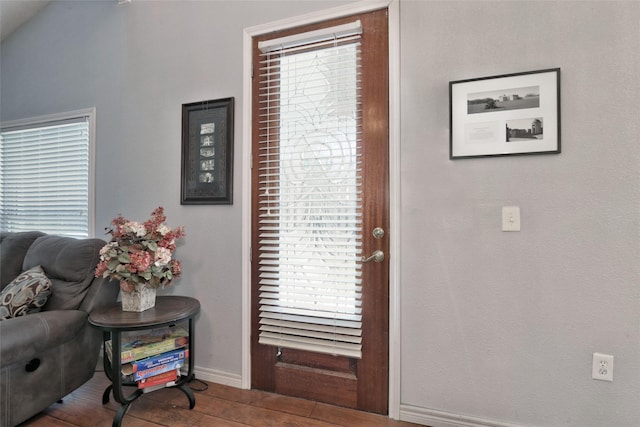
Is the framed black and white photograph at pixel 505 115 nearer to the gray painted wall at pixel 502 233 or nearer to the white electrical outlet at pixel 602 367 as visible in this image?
the gray painted wall at pixel 502 233

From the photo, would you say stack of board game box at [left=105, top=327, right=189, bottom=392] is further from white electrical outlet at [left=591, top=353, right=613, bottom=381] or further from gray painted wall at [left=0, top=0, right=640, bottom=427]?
white electrical outlet at [left=591, top=353, right=613, bottom=381]

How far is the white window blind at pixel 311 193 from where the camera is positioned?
5.75 ft

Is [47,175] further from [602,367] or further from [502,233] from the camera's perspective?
[602,367]

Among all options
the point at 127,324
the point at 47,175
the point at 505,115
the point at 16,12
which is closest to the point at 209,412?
the point at 127,324

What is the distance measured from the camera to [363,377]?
5.66ft

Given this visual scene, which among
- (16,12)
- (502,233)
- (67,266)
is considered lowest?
(67,266)

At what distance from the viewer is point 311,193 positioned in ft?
5.98

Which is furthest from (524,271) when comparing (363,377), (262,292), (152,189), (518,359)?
(152,189)

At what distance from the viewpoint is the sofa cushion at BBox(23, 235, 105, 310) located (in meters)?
1.92

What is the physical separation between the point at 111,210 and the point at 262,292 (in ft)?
4.85

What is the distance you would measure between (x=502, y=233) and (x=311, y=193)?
105 centimetres

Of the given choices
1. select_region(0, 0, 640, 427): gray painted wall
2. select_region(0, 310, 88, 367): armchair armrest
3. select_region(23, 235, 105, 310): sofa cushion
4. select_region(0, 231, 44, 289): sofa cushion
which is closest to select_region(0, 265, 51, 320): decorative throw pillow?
select_region(23, 235, 105, 310): sofa cushion

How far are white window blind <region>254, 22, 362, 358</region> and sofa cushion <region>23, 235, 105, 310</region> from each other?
1166 millimetres

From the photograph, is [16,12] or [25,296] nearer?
[25,296]
